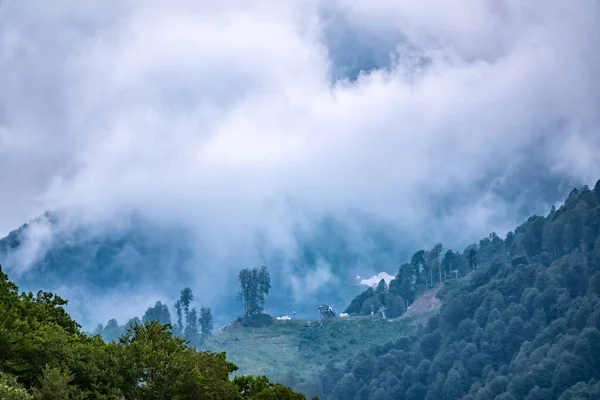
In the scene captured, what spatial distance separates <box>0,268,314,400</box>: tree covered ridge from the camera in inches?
3452

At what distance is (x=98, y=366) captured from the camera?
95938mm

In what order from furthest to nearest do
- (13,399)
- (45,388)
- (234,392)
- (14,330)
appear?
1. (234,392)
2. (14,330)
3. (45,388)
4. (13,399)

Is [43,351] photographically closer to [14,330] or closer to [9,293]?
[14,330]

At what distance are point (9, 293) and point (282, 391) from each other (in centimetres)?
3946

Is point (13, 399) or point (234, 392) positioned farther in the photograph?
point (234, 392)

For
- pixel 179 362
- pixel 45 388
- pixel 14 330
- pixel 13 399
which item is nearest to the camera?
pixel 13 399

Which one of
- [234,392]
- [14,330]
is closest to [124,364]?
[14,330]

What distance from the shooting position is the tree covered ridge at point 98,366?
288 feet

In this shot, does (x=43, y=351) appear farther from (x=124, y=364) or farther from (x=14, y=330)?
(x=124, y=364)

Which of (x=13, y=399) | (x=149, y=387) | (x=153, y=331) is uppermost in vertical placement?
(x=153, y=331)

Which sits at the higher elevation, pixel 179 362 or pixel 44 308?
pixel 44 308

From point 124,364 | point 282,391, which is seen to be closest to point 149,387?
point 124,364

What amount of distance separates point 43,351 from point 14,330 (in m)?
3.83

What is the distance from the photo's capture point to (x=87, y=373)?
93.2 meters
